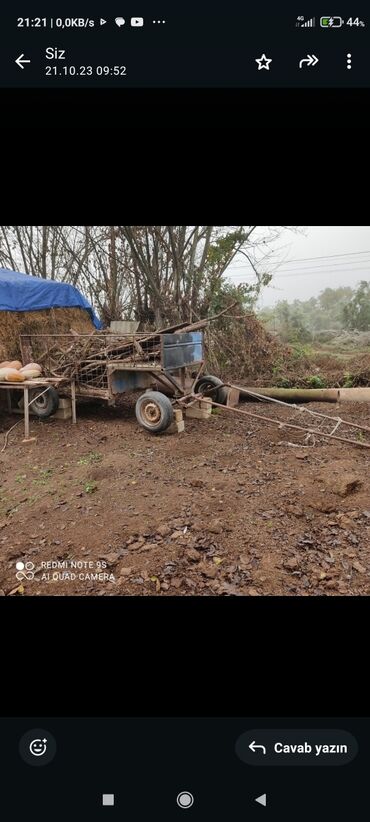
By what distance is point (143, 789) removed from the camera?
0.67 meters

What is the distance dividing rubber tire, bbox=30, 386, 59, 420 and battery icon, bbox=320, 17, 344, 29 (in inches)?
120

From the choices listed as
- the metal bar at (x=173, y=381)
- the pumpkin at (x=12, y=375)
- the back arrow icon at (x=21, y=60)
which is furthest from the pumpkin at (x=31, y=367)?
the back arrow icon at (x=21, y=60)

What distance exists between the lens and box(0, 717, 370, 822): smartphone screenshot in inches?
26.1

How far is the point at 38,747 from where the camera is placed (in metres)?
0.69

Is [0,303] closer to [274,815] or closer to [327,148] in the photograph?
[327,148]

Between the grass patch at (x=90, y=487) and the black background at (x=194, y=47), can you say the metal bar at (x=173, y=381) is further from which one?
the black background at (x=194, y=47)

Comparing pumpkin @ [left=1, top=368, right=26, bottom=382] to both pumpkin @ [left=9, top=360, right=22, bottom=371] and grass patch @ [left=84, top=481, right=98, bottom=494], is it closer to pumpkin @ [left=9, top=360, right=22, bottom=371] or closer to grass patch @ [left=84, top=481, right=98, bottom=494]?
pumpkin @ [left=9, top=360, right=22, bottom=371]

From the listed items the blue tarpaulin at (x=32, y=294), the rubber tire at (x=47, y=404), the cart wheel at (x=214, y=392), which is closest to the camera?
the blue tarpaulin at (x=32, y=294)

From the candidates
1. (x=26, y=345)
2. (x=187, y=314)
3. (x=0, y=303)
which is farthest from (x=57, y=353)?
(x=187, y=314)

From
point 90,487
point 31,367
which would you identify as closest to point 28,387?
point 31,367

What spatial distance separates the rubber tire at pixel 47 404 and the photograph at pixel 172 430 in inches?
0.7

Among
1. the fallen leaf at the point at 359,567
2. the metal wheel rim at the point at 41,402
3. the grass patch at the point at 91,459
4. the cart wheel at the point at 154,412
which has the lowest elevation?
the fallen leaf at the point at 359,567

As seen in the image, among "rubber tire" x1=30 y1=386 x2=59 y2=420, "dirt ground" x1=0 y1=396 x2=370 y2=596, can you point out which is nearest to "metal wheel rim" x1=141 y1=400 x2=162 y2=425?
"dirt ground" x1=0 y1=396 x2=370 y2=596

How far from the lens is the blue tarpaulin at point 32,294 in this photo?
258 cm
